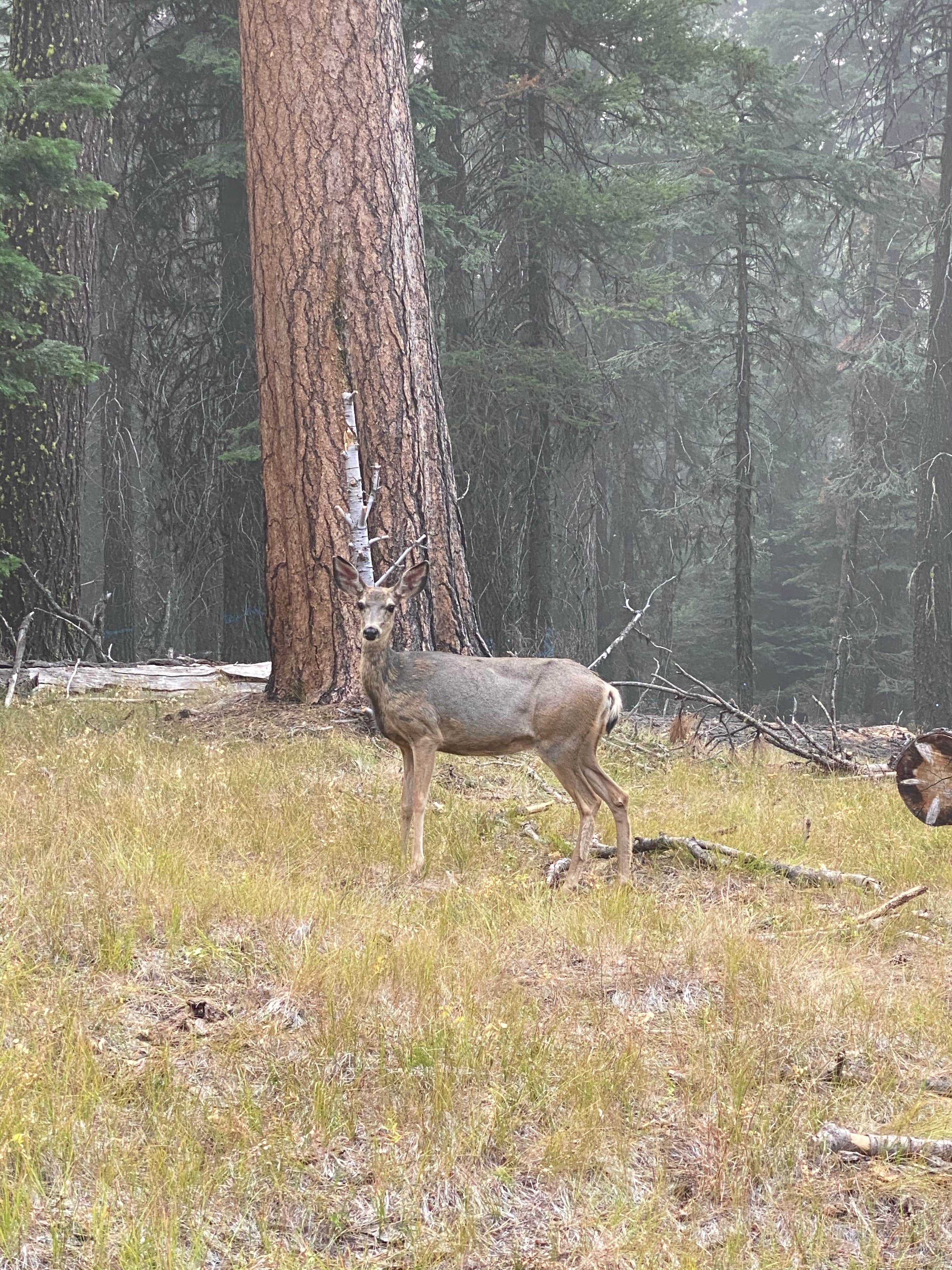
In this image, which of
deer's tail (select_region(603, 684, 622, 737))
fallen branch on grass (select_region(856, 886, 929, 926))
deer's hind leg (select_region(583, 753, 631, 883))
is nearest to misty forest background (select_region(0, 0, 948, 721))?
deer's tail (select_region(603, 684, 622, 737))

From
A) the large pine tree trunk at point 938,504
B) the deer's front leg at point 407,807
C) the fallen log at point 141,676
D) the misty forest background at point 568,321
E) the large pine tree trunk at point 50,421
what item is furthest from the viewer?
the large pine tree trunk at point 938,504

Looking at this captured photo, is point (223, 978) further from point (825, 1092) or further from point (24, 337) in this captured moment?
point (24, 337)

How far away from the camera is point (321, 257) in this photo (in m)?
8.95

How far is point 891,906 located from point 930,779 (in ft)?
4.10

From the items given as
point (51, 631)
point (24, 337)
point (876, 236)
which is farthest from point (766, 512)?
point (24, 337)

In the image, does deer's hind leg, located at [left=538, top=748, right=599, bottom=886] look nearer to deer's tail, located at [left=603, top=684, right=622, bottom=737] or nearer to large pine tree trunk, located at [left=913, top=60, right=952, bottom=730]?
deer's tail, located at [left=603, top=684, right=622, bottom=737]

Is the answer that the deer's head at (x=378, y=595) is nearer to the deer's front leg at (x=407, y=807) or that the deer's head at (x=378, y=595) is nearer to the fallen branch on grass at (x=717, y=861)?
the deer's front leg at (x=407, y=807)

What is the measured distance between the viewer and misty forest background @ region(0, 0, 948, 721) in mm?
15414

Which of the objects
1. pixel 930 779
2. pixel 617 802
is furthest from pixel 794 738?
pixel 617 802

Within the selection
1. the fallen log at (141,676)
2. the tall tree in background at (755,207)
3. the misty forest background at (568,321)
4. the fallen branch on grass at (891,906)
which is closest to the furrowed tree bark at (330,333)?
the misty forest background at (568,321)

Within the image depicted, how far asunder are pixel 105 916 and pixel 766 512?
31427 millimetres

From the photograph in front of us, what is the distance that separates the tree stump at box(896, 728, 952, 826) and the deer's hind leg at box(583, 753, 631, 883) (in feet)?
4.56

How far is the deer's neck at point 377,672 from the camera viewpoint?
6.09m

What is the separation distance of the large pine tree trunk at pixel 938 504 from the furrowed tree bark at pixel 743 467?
464 cm
